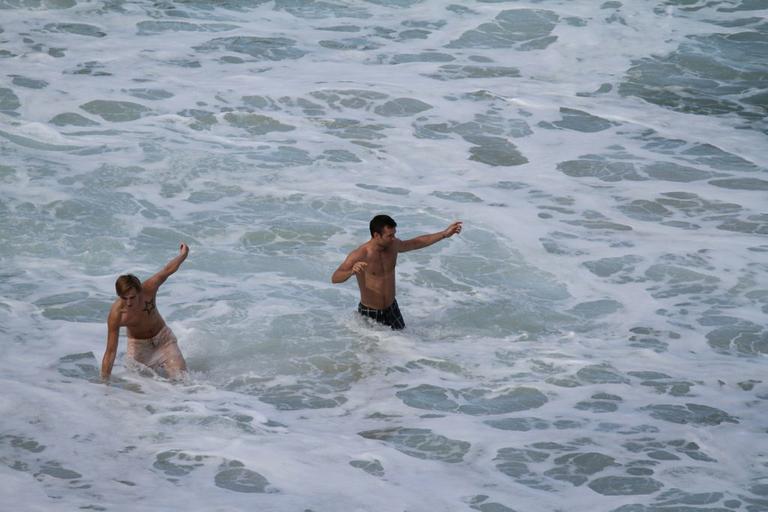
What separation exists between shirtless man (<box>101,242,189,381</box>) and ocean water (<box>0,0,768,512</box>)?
0.27 metres

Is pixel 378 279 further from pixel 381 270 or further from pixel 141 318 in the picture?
pixel 141 318

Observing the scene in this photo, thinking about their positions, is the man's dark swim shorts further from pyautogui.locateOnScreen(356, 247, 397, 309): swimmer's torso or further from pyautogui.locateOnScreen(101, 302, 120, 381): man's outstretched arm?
pyautogui.locateOnScreen(101, 302, 120, 381): man's outstretched arm

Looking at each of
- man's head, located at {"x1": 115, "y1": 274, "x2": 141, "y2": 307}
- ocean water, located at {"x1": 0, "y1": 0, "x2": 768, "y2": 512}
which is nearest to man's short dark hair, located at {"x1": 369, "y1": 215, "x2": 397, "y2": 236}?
ocean water, located at {"x1": 0, "y1": 0, "x2": 768, "y2": 512}

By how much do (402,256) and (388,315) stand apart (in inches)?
81.8

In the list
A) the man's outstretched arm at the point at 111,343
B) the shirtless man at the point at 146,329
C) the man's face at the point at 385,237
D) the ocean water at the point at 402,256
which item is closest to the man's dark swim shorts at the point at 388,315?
the ocean water at the point at 402,256

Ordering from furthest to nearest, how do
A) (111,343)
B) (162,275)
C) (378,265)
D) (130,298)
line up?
(378,265)
(162,275)
(130,298)
(111,343)

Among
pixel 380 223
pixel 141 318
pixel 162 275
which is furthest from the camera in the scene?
pixel 380 223

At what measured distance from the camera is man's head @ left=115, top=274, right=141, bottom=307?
9609mm

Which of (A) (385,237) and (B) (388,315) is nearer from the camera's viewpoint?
(A) (385,237)

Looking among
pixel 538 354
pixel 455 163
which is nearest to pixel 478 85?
pixel 455 163

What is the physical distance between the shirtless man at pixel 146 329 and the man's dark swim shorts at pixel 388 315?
5.78 feet

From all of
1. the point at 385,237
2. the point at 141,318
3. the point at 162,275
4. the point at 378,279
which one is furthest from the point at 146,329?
the point at 385,237

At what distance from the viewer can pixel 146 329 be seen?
9.89m

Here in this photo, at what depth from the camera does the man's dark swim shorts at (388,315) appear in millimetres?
10891
